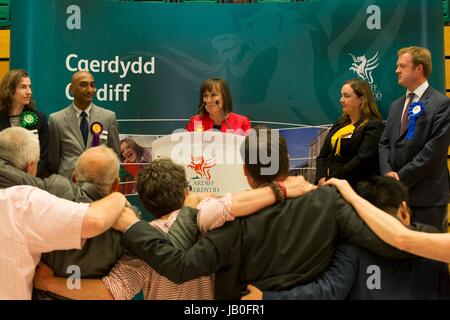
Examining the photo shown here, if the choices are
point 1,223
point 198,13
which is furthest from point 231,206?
point 198,13

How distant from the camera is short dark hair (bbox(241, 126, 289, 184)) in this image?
6.86 ft

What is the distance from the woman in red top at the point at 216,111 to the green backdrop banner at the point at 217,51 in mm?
1219

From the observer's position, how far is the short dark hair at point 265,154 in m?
2.09

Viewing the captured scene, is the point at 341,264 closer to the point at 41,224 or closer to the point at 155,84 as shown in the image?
the point at 41,224

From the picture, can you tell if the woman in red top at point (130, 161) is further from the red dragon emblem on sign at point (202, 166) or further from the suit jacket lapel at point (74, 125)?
the red dragon emblem on sign at point (202, 166)

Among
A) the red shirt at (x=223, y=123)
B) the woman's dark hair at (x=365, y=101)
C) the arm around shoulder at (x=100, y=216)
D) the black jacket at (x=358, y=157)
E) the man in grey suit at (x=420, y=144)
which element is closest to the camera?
the arm around shoulder at (x=100, y=216)

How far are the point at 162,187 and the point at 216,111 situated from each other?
1883 mm

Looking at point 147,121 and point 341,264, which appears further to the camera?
point 147,121

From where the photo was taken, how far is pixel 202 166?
316 cm

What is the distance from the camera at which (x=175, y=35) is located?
518cm

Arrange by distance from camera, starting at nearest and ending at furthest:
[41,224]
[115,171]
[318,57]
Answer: [41,224] → [115,171] → [318,57]

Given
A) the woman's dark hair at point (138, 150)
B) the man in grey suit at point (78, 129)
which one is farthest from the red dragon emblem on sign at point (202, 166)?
the woman's dark hair at point (138, 150)

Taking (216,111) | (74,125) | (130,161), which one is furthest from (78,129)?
(216,111)
